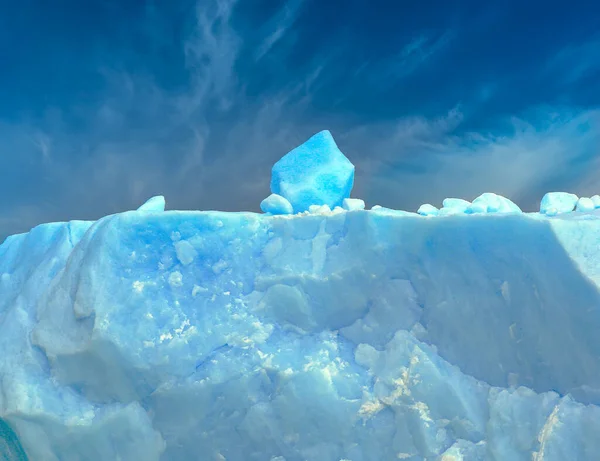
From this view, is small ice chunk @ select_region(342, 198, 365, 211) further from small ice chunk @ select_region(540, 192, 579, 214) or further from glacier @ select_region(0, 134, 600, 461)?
small ice chunk @ select_region(540, 192, 579, 214)

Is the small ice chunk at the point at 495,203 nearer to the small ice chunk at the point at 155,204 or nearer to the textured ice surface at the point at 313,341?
the textured ice surface at the point at 313,341

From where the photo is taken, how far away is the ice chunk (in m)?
7.29

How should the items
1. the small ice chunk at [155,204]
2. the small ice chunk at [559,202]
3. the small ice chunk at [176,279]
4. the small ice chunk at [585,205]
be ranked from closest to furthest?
1. the small ice chunk at [176,279]
2. the small ice chunk at [155,204]
3. the small ice chunk at [585,205]
4. the small ice chunk at [559,202]

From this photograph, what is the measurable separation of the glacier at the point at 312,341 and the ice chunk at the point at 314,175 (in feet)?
7.25

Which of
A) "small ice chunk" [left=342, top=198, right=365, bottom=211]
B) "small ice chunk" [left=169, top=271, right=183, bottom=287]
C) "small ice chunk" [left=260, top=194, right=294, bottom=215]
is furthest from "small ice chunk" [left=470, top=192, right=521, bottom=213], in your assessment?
"small ice chunk" [left=169, top=271, right=183, bottom=287]

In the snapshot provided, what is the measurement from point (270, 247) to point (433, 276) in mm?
1748

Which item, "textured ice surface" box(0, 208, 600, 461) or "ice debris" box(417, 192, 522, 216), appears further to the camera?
"ice debris" box(417, 192, 522, 216)

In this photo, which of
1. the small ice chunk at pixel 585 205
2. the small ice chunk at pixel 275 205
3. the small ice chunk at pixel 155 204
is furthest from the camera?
the small ice chunk at pixel 585 205

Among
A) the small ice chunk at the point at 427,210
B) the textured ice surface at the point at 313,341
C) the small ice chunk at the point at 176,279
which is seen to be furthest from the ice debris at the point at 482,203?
the small ice chunk at the point at 176,279

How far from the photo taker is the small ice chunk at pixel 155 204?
6.63 meters

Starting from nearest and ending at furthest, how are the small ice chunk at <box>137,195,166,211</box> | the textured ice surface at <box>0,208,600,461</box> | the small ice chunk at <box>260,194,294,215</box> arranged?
1. the textured ice surface at <box>0,208,600,461</box>
2. the small ice chunk at <box>260,194,294,215</box>
3. the small ice chunk at <box>137,195,166,211</box>

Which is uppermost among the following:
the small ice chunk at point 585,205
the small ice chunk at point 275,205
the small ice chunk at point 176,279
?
the small ice chunk at point 275,205

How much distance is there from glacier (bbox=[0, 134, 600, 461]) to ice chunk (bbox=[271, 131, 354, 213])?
221cm

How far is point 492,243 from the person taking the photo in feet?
13.4
